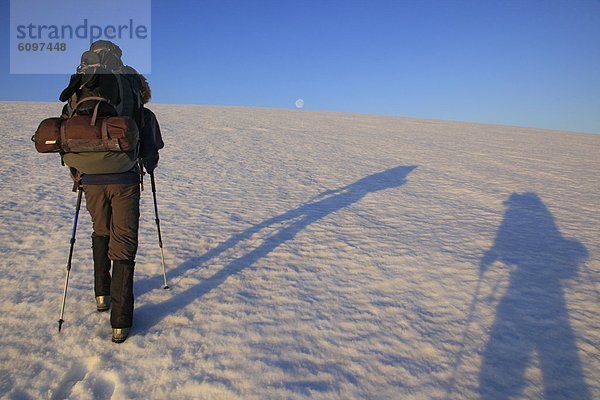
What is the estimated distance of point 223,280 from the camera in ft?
12.9

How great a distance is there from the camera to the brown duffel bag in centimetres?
241

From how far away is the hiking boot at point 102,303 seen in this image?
3.10 m

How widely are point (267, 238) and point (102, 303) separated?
2.57m

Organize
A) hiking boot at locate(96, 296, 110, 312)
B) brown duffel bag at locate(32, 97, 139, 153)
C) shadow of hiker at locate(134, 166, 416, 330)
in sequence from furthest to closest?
shadow of hiker at locate(134, 166, 416, 330) → hiking boot at locate(96, 296, 110, 312) → brown duffel bag at locate(32, 97, 139, 153)

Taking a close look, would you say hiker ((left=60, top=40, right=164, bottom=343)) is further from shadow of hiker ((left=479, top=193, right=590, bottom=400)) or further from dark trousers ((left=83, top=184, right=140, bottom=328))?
shadow of hiker ((left=479, top=193, right=590, bottom=400))

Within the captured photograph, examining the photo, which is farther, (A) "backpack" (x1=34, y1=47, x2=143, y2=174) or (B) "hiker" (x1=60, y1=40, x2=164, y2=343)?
(B) "hiker" (x1=60, y1=40, x2=164, y2=343)

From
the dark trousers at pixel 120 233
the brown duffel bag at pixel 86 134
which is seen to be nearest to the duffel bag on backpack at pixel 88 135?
the brown duffel bag at pixel 86 134

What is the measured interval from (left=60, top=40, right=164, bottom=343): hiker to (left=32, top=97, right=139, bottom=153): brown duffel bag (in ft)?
0.29

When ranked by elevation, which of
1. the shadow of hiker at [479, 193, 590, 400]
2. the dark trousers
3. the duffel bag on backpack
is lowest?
the shadow of hiker at [479, 193, 590, 400]

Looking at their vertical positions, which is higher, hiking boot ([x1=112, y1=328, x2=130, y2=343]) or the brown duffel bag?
the brown duffel bag

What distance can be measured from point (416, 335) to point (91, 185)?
3093 mm

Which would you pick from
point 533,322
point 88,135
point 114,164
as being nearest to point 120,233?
point 114,164

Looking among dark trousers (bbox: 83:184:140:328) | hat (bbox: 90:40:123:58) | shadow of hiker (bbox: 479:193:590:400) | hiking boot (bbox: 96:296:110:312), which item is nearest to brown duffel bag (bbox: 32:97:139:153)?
dark trousers (bbox: 83:184:140:328)

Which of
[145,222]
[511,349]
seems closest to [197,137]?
[145,222]
